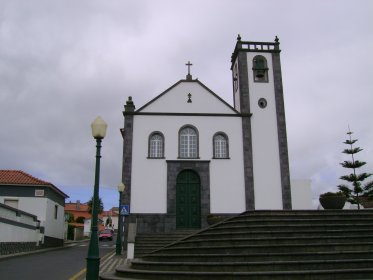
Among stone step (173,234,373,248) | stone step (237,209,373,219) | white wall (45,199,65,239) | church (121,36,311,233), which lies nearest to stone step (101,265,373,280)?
stone step (173,234,373,248)

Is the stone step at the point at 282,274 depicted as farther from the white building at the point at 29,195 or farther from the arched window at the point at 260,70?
the white building at the point at 29,195

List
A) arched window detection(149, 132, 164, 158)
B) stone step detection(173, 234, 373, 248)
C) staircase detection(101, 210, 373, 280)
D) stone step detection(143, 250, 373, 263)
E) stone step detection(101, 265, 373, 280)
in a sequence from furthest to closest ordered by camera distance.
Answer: arched window detection(149, 132, 164, 158) < stone step detection(173, 234, 373, 248) < stone step detection(143, 250, 373, 263) < staircase detection(101, 210, 373, 280) < stone step detection(101, 265, 373, 280)

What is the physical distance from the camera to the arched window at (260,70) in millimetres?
22859

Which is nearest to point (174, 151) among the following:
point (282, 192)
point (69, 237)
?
point (282, 192)

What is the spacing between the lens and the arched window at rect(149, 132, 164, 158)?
21078 millimetres

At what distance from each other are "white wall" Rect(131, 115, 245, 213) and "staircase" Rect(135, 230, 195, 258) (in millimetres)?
1932

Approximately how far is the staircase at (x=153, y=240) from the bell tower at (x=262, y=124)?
433cm

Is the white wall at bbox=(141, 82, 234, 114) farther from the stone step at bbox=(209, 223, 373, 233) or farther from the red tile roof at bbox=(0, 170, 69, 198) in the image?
the stone step at bbox=(209, 223, 373, 233)

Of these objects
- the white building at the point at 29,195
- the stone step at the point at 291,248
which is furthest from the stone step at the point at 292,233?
the white building at the point at 29,195

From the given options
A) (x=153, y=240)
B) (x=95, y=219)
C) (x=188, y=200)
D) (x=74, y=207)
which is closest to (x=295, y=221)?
(x=95, y=219)

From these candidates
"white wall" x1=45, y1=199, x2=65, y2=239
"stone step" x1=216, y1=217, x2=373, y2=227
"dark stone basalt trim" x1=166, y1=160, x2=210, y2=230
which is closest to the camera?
"stone step" x1=216, y1=217, x2=373, y2=227

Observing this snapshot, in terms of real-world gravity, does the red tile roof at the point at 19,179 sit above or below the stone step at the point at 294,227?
above

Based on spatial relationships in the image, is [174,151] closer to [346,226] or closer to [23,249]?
[23,249]

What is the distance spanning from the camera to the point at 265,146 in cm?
2156
